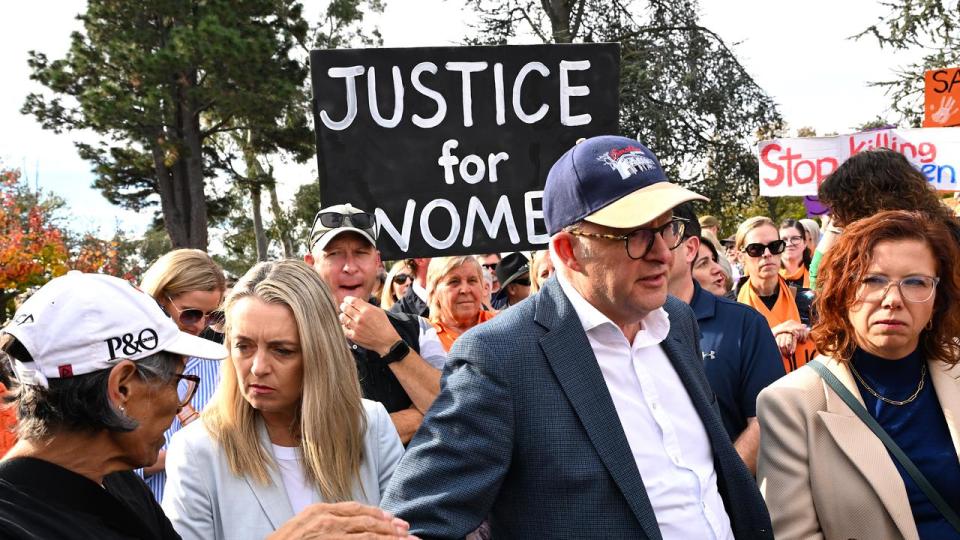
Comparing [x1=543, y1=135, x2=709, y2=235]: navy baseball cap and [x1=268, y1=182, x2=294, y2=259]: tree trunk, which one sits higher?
[x1=543, y1=135, x2=709, y2=235]: navy baseball cap

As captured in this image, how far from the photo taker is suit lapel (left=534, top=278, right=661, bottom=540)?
6.62ft

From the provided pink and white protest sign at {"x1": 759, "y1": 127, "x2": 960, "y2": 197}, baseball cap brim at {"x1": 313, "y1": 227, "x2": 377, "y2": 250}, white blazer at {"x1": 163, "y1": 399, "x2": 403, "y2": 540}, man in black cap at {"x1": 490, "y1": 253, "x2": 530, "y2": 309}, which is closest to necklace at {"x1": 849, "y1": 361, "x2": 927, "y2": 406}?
white blazer at {"x1": 163, "y1": 399, "x2": 403, "y2": 540}

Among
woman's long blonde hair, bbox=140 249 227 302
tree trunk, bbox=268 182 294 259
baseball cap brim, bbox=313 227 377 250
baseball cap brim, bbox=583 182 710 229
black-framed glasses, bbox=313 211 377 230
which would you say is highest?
baseball cap brim, bbox=583 182 710 229

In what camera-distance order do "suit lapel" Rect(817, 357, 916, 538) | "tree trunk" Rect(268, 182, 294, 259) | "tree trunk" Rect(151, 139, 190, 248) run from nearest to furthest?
"suit lapel" Rect(817, 357, 916, 538) < "tree trunk" Rect(151, 139, 190, 248) < "tree trunk" Rect(268, 182, 294, 259)

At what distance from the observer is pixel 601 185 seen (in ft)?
7.06

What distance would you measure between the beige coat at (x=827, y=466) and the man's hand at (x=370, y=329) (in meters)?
1.34

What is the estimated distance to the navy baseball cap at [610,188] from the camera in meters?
2.10

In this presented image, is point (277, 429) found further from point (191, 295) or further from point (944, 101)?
point (944, 101)

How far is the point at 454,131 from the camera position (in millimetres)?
3900

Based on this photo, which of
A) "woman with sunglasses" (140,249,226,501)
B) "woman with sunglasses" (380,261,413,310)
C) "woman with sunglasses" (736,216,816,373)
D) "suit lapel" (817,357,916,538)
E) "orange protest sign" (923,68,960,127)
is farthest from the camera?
"orange protest sign" (923,68,960,127)

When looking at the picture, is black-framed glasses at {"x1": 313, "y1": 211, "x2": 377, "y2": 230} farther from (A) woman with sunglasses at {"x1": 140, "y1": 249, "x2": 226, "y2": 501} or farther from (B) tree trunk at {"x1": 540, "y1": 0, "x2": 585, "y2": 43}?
(B) tree trunk at {"x1": 540, "y1": 0, "x2": 585, "y2": 43}

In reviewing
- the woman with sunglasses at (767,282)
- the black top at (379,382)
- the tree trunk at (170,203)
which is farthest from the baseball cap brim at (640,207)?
the tree trunk at (170,203)

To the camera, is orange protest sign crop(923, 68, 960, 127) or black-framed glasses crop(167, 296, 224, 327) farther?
orange protest sign crop(923, 68, 960, 127)

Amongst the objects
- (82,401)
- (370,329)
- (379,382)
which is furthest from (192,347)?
(379,382)
